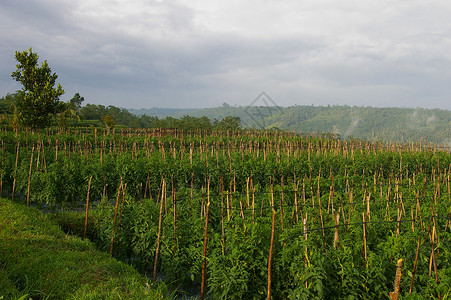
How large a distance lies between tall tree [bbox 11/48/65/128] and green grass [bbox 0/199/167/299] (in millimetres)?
18642

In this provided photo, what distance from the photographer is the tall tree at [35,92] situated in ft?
70.7

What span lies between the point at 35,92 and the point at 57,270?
21.6 meters

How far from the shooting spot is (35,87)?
2211cm

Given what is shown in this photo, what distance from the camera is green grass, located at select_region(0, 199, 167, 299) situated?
4.03 meters

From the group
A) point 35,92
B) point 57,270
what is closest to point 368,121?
point 35,92

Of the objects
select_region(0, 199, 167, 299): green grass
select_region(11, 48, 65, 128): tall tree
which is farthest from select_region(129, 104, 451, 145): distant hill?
select_region(0, 199, 167, 299): green grass

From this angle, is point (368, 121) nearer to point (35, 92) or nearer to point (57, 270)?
point (35, 92)

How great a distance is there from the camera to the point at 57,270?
4.55 metres

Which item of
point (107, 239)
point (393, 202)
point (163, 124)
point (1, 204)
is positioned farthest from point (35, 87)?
point (163, 124)

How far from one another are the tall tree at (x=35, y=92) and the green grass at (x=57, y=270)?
18.6 metres

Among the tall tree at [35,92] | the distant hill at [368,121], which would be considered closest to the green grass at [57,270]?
the tall tree at [35,92]

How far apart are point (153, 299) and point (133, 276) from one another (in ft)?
3.42

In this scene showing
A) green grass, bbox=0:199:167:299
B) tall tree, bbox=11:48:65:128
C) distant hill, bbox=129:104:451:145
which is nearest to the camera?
green grass, bbox=0:199:167:299

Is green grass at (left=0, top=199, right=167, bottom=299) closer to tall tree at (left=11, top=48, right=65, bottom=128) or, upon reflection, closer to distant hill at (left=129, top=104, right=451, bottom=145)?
tall tree at (left=11, top=48, right=65, bottom=128)
